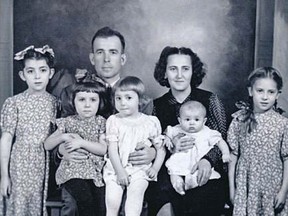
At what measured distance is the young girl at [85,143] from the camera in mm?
2447

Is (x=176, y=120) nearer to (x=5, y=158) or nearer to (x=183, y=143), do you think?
(x=183, y=143)

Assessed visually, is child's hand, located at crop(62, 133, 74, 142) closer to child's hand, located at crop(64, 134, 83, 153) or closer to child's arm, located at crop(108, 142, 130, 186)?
child's hand, located at crop(64, 134, 83, 153)

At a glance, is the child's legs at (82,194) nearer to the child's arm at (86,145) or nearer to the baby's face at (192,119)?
the child's arm at (86,145)

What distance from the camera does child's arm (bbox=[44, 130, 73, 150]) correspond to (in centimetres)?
251

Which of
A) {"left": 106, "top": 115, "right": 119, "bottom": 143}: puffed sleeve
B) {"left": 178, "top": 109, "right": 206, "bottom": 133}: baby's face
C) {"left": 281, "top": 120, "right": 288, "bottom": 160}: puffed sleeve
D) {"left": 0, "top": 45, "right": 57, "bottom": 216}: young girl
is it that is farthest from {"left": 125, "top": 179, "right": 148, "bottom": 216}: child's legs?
{"left": 281, "top": 120, "right": 288, "bottom": 160}: puffed sleeve

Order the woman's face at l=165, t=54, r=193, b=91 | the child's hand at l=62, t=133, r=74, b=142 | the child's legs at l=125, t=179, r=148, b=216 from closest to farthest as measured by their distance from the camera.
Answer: the child's legs at l=125, t=179, r=148, b=216 → the child's hand at l=62, t=133, r=74, b=142 → the woman's face at l=165, t=54, r=193, b=91

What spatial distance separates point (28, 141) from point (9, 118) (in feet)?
0.50

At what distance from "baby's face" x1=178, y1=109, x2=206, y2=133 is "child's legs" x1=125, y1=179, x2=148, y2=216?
35cm

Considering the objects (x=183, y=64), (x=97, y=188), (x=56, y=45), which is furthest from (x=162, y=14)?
(x=97, y=188)

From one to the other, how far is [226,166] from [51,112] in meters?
0.93

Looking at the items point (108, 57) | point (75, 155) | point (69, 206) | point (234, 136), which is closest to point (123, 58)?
point (108, 57)

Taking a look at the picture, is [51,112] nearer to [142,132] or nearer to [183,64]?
[142,132]

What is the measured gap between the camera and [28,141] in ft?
8.40

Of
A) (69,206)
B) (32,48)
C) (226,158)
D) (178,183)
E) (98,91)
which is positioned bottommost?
(69,206)
